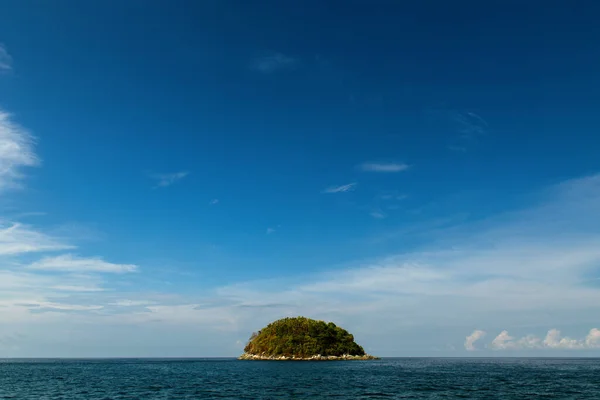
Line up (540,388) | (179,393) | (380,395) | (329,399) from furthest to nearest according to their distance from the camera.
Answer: (540,388) → (179,393) → (380,395) → (329,399)

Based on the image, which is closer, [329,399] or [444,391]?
[329,399]

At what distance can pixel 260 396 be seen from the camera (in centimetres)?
6328

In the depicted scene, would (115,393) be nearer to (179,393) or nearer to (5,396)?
(179,393)

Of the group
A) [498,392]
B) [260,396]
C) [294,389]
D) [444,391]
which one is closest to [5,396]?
[260,396]

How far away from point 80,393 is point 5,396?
34.1ft

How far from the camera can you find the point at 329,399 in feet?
195

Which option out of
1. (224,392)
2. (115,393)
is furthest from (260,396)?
(115,393)

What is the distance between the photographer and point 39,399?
204 ft

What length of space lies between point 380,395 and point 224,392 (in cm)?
2526

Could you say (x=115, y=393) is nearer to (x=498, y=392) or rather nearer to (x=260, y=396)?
(x=260, y=396)

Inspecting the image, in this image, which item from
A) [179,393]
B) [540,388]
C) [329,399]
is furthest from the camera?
[540,388]

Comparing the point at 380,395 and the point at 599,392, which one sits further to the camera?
the point at 599,392

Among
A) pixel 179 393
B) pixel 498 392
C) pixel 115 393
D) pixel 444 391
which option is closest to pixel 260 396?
pixel 179 393

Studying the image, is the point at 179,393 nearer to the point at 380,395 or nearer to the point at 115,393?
the point at 115,393
